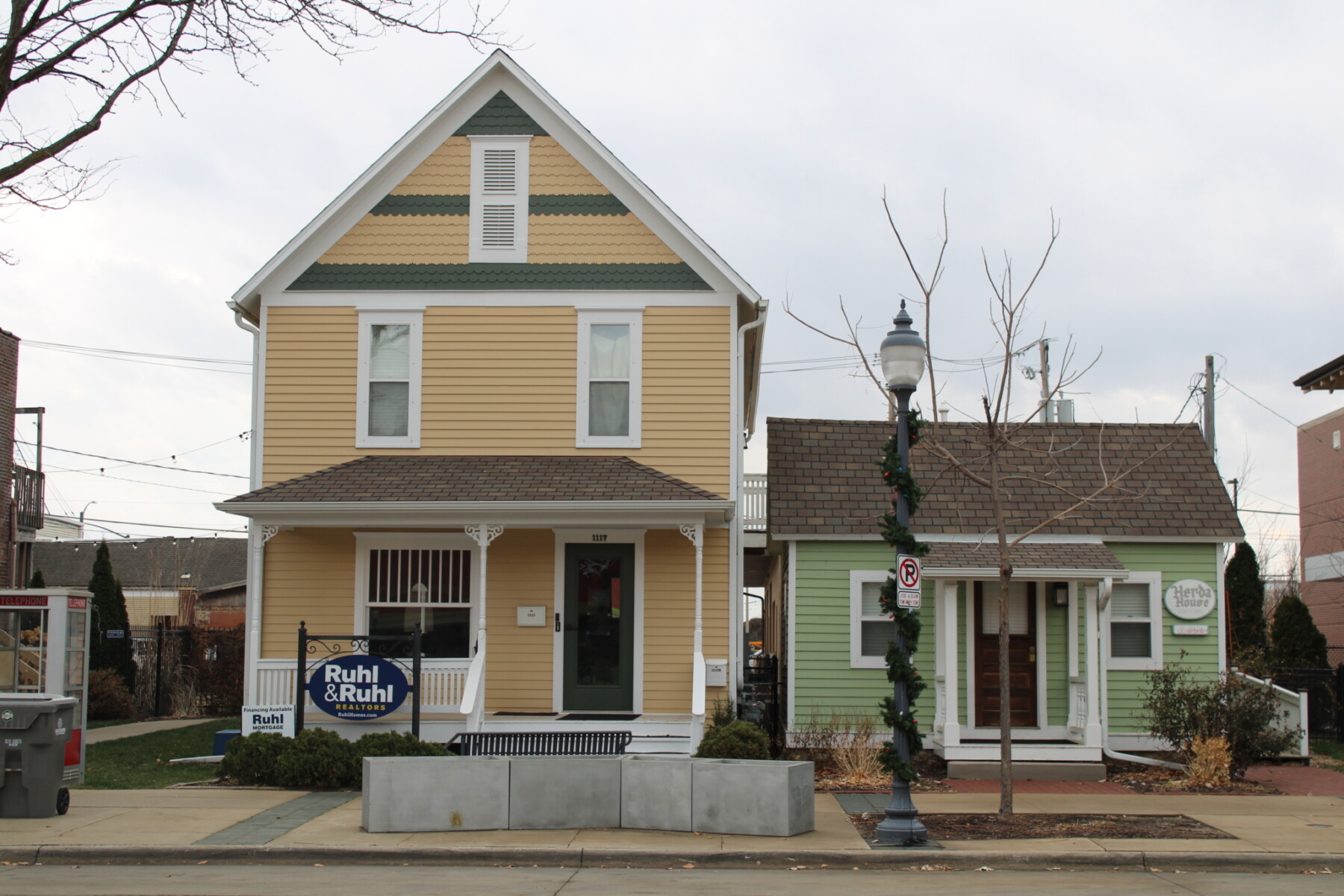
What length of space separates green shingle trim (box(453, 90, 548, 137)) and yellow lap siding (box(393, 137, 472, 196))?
19 centimetres

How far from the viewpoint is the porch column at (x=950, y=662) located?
48.4 feet

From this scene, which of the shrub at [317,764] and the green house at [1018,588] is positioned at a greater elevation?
the green house at [1018,588]

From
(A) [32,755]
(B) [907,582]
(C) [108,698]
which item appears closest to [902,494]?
(B) [907,582]

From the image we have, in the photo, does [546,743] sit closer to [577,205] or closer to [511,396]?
[511,396]

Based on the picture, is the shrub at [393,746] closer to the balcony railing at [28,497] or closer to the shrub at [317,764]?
the shrub at [317,764]

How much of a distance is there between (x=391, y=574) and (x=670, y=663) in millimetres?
3789

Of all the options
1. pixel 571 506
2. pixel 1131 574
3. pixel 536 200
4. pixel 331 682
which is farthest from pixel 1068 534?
pixel 331 682

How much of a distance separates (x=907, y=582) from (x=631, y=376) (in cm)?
644

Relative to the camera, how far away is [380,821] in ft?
34.5

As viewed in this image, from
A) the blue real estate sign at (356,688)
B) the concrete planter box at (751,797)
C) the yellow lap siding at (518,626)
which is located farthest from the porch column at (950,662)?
the blue real estate sign at (356,688)

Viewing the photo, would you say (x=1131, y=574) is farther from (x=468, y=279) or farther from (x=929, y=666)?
(x=468, y=279)

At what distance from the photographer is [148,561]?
52750 mm

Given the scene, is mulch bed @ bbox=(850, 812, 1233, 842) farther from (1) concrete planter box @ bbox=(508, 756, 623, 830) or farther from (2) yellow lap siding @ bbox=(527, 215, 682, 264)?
(2) yellow lap siding @ bbox=(527, 215, 682, 264)

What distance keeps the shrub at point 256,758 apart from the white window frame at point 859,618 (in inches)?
280
